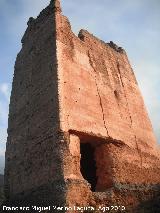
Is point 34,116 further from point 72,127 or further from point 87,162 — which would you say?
point 87,162

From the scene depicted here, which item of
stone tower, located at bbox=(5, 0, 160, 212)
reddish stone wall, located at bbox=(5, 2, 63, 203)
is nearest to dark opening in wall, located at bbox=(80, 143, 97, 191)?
stone tower, located at bbox=(5, 0, 160, 212)

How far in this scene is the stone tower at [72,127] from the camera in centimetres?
789

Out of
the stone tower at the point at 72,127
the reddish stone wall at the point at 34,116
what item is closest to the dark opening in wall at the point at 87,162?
the stone tower at the point at 72,127

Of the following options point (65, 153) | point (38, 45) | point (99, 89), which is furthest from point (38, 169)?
point (38, 45)

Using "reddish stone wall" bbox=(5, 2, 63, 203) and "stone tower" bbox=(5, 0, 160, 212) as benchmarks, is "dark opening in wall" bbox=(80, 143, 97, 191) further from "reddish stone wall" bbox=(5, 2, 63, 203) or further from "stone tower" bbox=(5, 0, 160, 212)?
"reddish stone wall" bbox=(5, 2, 63, 203)

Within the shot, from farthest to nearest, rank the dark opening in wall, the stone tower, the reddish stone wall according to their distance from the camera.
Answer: the dark opening in wall
the reddish stone wall
the stone tower

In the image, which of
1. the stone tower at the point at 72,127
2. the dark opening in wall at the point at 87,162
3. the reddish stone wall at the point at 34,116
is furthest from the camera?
the dark opening in wall at the point at 87,162

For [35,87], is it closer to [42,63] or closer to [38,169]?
[42,63]

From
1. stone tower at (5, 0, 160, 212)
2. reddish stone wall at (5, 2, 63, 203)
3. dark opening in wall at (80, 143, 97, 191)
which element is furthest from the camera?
dark opening in wall at (80, 143, 97, 191)

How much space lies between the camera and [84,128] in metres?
8.75

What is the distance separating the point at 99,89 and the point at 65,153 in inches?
136

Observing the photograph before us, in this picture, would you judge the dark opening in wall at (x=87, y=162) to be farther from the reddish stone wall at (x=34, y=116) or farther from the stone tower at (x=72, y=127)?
the reddish stone wall at (x=34, y=116)

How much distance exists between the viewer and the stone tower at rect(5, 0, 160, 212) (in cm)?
789

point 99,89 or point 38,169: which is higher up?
point 99,89
